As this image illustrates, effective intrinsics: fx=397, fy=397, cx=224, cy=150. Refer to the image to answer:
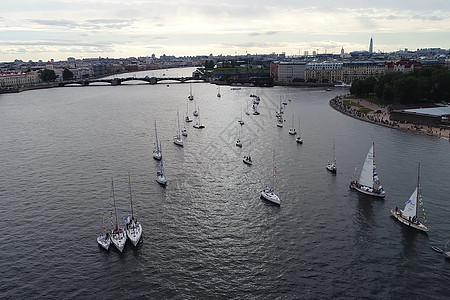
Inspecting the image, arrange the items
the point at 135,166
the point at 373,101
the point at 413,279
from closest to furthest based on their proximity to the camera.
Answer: the point at 413,279, the point at 135,166, the point at 373,101

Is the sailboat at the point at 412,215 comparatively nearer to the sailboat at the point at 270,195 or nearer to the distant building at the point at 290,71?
the sailboat at the point at 270,195

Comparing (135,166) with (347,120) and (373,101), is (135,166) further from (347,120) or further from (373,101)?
(373,101)

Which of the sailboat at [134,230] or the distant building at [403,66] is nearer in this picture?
the sailboat at [134,230]

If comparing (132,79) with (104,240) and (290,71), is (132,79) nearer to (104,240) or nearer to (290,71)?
(290,71)

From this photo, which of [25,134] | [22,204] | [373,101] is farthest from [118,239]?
[373,101]

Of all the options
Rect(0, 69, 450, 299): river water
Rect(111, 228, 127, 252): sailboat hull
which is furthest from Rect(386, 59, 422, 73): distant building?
Rect(111, 228, 127, 252): sailboat hull

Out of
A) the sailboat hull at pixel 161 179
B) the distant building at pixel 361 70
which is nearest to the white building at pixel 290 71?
the distant building at pixel 361 70
